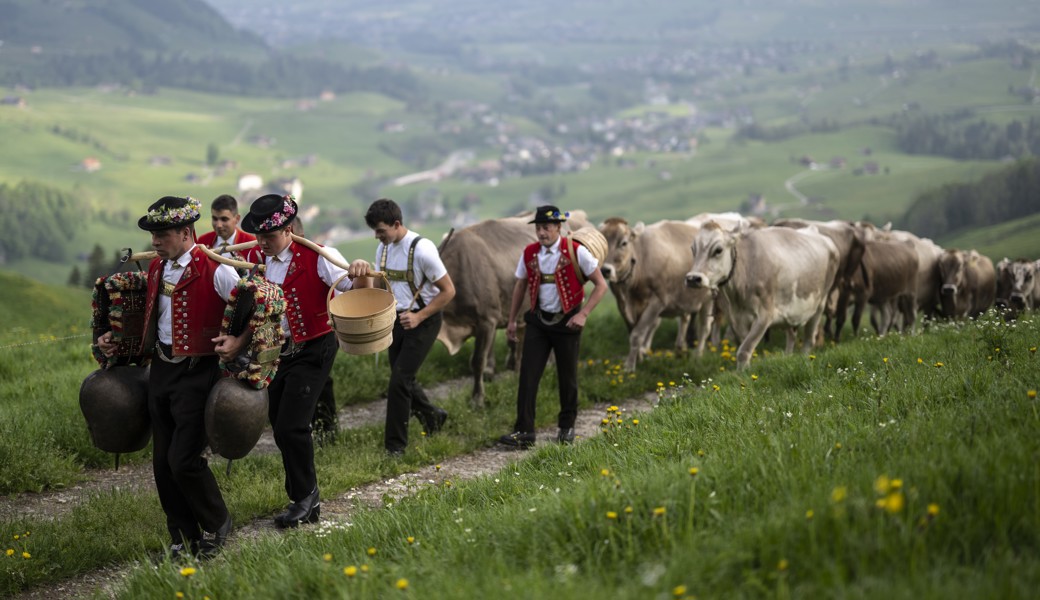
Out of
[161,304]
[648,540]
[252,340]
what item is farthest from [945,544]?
[161,304]

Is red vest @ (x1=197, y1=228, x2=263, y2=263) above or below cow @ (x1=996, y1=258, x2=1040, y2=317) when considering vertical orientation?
above

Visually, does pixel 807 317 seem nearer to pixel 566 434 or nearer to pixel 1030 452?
pixel 566 434

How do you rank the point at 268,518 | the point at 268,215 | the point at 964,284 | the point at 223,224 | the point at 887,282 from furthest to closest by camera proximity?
1. the point at 964,284
2. the point at 887,282
3. the point at 223,224
4. the point at 268,518
5. the point at 268,215

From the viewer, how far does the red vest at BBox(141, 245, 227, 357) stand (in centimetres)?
675

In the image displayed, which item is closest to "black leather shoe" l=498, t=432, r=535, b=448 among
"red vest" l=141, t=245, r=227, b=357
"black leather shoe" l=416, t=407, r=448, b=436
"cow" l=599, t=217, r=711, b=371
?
"black leather shoe" l=416, t=407, r=448, b=436

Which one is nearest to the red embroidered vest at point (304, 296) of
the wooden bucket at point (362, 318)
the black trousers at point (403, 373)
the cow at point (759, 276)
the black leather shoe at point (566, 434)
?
the wooden bucket at point (362, 318)

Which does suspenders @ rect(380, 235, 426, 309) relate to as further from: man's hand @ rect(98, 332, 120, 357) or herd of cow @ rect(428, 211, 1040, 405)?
man's hand @ rect(98, 332, 120, 357)

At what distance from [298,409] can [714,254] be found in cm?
661

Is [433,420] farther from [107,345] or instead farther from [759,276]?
[759,276]

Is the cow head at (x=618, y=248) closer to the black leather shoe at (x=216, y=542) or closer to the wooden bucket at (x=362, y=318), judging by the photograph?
the wooden bucket at (x=362, y=318)

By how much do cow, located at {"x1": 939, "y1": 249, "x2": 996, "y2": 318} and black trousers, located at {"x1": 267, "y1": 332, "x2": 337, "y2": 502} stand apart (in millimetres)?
15503

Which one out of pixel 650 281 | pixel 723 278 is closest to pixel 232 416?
pixel 723 278

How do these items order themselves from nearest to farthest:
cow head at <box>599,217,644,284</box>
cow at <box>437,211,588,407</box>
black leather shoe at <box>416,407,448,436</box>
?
1. black leather shoe at <box>416,407,448,436</box>
2. cow at <box>437,211,588,407</box>
3. cow head at <box>599,217,644,284</box>

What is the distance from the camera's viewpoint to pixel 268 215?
7.53 m
